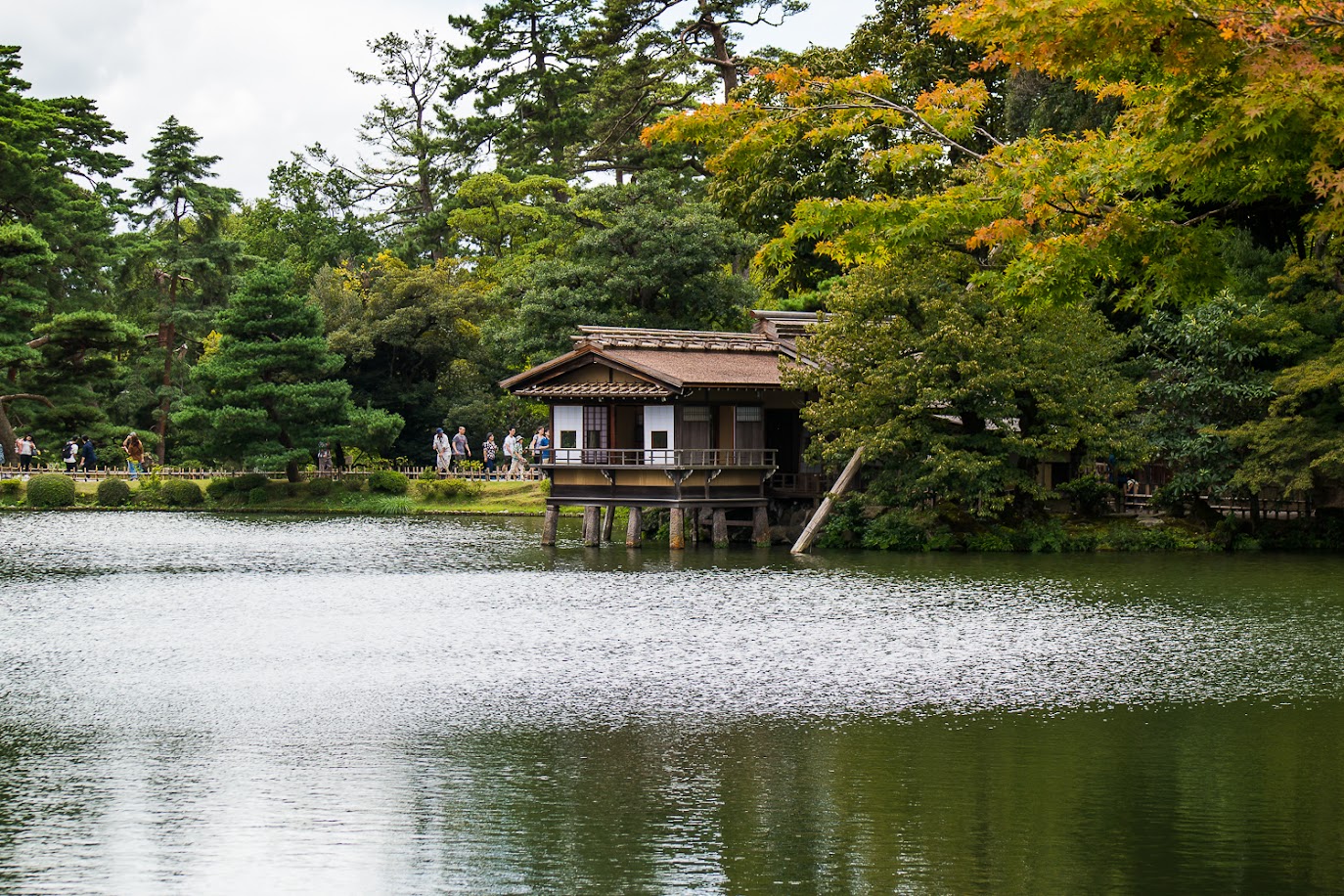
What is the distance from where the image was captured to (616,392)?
3509cm

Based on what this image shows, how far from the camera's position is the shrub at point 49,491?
49.9 meters

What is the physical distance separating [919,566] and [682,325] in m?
19.9

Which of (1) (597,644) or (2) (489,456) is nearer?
(1) (597,644)

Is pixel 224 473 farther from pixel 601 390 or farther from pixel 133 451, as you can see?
pixel 601 390

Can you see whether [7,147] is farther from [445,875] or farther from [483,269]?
[445,875]

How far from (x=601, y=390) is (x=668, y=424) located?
1809 mm

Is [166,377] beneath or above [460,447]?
above

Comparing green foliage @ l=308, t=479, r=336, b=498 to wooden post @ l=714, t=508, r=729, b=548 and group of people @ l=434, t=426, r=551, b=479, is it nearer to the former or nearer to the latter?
group of people @ l=434, t=426, r=551, b=479

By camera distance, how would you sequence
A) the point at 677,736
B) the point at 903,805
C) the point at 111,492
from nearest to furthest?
the point at 903,805 → the point at 677,736 → the point at 111,492

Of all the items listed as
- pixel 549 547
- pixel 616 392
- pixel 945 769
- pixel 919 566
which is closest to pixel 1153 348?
pixel 919 566

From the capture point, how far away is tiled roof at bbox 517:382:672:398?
114ft

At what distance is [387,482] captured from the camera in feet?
165

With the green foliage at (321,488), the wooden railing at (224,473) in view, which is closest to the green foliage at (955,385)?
the wooden railing at (224,473)

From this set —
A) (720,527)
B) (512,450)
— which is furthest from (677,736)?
(512,450)
